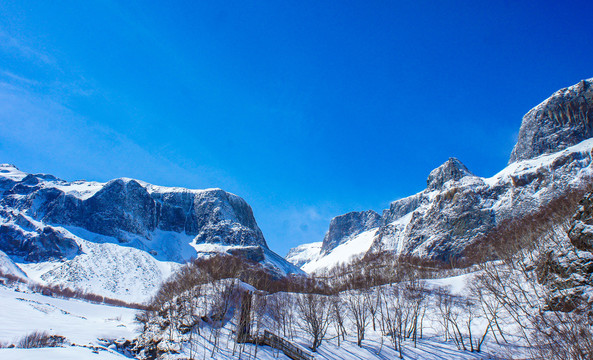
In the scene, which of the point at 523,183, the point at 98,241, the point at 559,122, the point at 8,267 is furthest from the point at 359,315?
the point at 559,122

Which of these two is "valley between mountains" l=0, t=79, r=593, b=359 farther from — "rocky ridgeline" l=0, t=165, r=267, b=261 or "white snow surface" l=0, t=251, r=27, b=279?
"white snow surface" l=0, t=251, r=27, b=279

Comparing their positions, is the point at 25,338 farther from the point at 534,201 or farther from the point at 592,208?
the point at 534,201

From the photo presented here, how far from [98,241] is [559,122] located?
229631 mm

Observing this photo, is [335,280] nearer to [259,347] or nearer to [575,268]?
[259,347]

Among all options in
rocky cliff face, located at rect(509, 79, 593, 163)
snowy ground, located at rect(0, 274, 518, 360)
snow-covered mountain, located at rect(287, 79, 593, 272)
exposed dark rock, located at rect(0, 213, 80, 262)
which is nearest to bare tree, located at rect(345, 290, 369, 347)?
snowy ground, located at rect(0, 274, 518, 360)

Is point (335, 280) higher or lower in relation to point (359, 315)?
higher

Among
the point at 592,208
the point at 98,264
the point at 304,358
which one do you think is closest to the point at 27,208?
the point at 98,264

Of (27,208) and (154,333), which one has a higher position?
(27,208)

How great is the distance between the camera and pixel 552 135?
494 feet

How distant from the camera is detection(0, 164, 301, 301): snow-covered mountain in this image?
12669cm

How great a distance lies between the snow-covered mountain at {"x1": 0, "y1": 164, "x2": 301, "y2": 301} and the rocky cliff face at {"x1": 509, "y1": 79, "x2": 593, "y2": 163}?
139 meters

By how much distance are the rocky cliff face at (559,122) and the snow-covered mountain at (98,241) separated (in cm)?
13865

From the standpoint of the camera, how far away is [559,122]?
149625 mm

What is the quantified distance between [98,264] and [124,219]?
46.9 m
